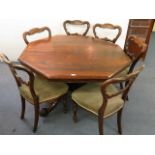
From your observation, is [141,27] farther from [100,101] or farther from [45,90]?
[45,90]

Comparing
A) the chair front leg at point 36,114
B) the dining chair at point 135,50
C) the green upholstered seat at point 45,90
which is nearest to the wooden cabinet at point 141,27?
the dining chair at point 135,50

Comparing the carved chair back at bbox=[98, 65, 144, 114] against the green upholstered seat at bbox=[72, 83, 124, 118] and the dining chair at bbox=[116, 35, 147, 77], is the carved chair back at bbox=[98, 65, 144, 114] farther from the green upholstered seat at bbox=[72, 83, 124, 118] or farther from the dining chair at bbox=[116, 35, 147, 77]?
the dining chair at bbox=[116, 35, 147, 77]

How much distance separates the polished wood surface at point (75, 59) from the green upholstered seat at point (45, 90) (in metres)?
0.20

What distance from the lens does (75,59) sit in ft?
6.24

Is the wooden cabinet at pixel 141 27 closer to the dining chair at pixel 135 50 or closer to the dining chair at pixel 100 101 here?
the dining chair at pixel 135 50

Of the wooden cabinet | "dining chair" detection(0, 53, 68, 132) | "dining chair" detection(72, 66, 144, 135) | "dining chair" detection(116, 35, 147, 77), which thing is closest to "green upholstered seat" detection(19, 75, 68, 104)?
Result: "dining chair" detection(0, 53, 68, 132)

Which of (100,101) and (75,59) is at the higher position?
(75,59)

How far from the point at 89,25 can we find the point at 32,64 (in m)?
1.31

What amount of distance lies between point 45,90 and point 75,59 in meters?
0.42

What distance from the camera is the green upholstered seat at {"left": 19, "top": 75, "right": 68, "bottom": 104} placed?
1822 millimetres

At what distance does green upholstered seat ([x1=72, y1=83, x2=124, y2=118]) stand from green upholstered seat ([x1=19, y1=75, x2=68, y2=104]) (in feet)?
0.51

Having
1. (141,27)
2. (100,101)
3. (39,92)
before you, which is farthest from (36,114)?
(141,27)

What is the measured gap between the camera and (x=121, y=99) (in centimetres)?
180
